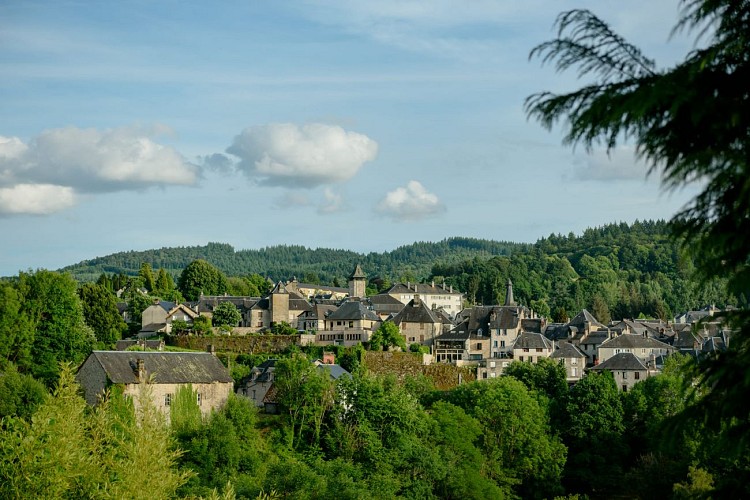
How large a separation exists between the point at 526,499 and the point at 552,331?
35731mm

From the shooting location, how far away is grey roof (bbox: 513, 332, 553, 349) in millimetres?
83688

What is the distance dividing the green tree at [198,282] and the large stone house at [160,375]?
59.5m

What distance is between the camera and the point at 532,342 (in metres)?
83.9

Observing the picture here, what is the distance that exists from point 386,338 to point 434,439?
792 inches

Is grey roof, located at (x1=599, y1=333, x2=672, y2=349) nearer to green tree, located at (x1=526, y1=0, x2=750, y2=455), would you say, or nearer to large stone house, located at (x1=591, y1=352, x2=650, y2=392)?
large stone house, located at (x1=591, y1=352, x2=650, y2=392)

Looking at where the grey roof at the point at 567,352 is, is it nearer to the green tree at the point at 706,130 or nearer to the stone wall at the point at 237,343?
the stone wall at the point at 237,343

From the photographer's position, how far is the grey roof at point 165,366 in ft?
172

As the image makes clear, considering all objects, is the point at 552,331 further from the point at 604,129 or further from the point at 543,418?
the point at 604,129

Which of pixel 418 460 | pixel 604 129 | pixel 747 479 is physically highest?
pixel 604 129

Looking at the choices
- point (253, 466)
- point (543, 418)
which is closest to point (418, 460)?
point (253, 466)

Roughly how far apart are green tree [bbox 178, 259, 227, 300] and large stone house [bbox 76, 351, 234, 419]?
5953 cm

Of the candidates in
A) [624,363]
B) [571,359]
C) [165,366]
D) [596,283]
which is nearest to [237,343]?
[165,366]

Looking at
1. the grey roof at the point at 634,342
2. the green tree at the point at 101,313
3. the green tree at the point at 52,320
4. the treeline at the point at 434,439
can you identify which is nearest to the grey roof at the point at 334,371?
the treeline at the point at 434,439

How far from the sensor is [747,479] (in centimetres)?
834
